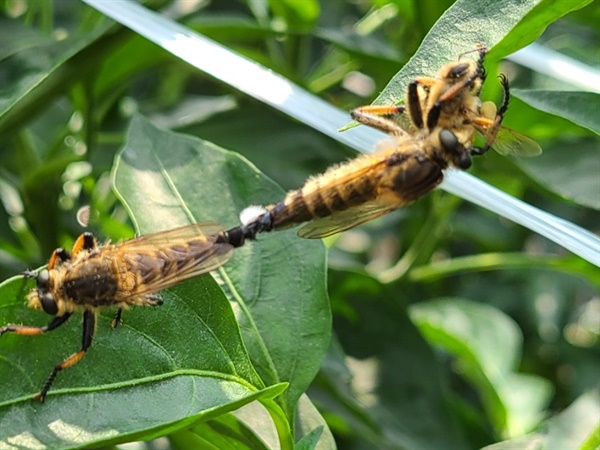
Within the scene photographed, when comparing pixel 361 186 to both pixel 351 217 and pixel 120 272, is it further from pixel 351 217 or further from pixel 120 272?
pixel 120 272

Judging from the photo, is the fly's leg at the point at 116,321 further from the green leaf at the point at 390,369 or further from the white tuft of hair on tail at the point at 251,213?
the green leaf at the point at 390,369

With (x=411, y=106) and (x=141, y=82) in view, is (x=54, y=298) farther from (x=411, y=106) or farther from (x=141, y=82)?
(x=141, y=82)

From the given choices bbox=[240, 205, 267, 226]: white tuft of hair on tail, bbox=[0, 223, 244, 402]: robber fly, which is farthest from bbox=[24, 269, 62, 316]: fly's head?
bbox=[240, 205, 267, 226]: white tuft of hair on tail

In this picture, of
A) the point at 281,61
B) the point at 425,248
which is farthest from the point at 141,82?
the point at 425,248

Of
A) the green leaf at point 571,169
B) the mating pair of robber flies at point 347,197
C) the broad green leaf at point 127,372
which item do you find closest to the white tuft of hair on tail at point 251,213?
the mating pair of robber flies at point 347,197

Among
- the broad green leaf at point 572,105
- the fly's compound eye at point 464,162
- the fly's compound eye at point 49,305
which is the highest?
the broad green leaf at point 572,105

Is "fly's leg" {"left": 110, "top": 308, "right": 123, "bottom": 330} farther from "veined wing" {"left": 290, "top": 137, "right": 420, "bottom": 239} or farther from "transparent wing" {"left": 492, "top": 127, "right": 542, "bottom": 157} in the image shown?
"transparent wing" {"left": 492, "top": 127, "right": 542, "bottom": 157}

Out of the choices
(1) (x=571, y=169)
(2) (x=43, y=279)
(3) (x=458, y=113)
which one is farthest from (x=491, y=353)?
(2) (x=43, y=279)
